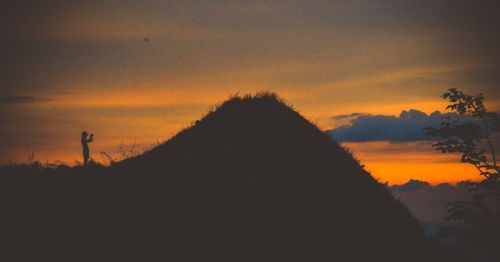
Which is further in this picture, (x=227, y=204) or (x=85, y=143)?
(x=85, y=143)

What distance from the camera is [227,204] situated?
20984mm

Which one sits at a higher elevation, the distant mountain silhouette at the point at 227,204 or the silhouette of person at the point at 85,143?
the silhouette of person at the point at 85,143

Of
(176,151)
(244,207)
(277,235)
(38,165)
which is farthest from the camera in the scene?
(38,165)

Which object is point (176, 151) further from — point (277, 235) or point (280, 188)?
point (277, 235)

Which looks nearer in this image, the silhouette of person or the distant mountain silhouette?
the distant mountain silhouette

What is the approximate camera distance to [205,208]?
20938 mm

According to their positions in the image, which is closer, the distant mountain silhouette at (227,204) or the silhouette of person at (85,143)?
the distant mountain silhouette at (227,204)

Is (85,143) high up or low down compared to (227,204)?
up

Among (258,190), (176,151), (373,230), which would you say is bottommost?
(373,230)

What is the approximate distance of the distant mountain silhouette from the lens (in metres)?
19.3

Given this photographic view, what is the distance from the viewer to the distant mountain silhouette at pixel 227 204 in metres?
19.3

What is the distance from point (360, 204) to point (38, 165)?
1681cm

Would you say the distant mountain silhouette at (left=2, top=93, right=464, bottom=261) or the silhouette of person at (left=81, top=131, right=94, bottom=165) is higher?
the silhouette of person at (left=81, top=131, right=94, bottom=165)

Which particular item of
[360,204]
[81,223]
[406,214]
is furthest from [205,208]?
[406,214]
